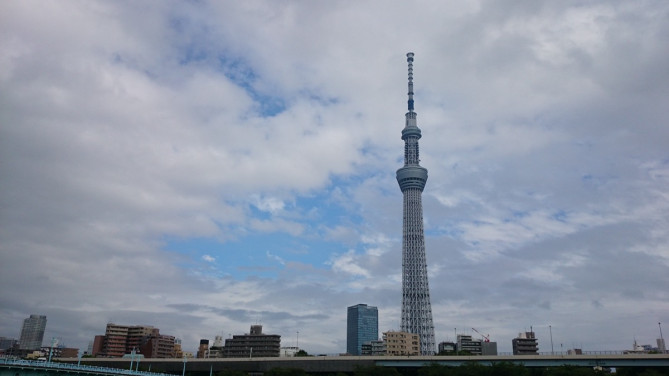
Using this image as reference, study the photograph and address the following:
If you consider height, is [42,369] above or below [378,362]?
below

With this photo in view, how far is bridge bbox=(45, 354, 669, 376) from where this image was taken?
121750mm

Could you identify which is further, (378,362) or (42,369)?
(378,362)

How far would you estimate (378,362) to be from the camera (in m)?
137

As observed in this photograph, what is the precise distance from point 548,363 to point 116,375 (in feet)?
313

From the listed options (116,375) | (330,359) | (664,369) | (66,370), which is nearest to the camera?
(66,370)

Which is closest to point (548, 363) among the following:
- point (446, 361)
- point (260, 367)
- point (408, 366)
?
point (446, 361)

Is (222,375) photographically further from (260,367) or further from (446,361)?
(446,361)

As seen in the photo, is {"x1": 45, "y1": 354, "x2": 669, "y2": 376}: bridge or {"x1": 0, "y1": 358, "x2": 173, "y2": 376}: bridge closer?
{"x1": 0, "y1": 358, "x2": 173, "y2": 376}: bridge

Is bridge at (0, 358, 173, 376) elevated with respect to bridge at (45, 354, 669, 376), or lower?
lower

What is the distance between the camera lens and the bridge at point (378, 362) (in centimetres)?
12175

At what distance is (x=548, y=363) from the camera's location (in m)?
127

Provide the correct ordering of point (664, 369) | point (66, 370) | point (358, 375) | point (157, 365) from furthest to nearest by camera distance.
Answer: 1. point (157, 365)
2. point (664, 369)
3. point (358, 375)
4. point (66, 370)

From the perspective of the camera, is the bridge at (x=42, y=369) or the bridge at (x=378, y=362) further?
the bridge at (x=378, y=362)

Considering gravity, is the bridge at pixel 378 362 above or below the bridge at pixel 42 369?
above
